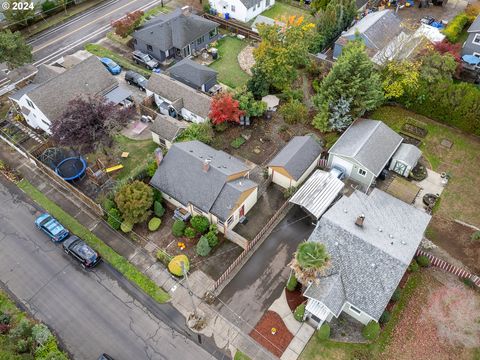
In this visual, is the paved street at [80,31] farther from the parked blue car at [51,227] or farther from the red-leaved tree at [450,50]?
the red-leaved tree at [450,50]

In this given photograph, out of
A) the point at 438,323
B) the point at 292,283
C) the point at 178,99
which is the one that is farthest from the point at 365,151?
the point at 178,99

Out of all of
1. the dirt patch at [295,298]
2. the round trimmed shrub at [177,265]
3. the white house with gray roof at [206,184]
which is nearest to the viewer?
the dirt patch at [295,298]

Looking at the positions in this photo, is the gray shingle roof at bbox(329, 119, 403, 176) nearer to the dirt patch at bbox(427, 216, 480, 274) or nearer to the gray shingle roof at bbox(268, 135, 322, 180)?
the gray shingle roof at bbox(268, 135, 322, 180)

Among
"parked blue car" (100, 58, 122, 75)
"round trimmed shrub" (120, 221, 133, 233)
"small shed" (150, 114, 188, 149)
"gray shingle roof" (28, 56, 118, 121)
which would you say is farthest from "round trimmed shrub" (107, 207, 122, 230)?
"parked blue car" (100, 58, 122, 75)

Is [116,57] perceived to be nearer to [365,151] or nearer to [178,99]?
[178,99]

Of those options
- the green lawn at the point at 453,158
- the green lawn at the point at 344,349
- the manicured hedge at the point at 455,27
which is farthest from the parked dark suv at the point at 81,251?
the manicured hedge at the point at 455,27

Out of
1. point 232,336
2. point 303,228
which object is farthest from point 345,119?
point 232,336
